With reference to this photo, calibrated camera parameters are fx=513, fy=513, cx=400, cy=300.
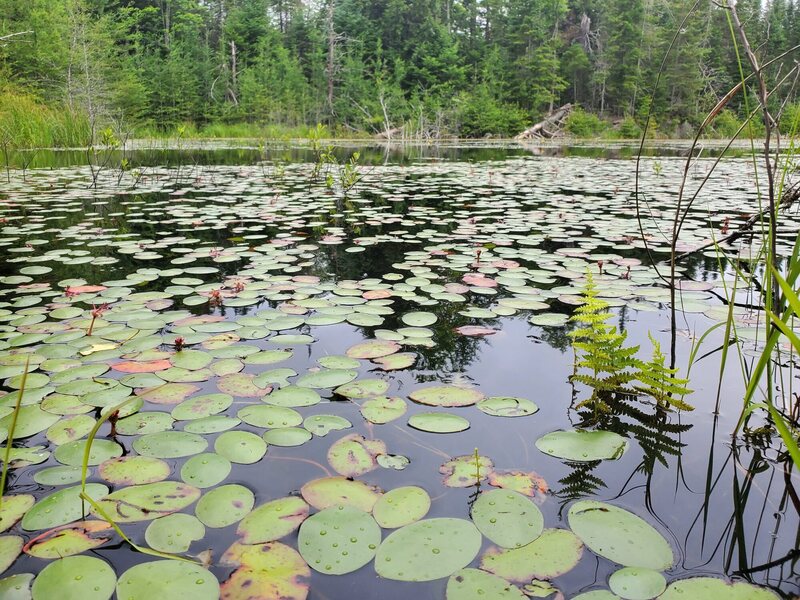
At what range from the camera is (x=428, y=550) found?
2.94 ft

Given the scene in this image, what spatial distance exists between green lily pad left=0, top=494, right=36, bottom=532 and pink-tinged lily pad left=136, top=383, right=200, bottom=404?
0.39 meters

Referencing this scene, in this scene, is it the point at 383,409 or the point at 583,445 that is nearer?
the point at 583,445

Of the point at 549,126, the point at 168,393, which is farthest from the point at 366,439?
the point at 549,126

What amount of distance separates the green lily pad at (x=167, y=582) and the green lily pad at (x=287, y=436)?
0.39m

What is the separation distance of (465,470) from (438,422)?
0.20 metres

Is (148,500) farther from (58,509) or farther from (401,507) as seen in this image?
(401,507)

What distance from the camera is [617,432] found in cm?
133

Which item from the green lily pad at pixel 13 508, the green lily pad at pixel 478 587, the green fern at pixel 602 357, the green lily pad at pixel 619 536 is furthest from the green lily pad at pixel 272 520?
the green fern at pixel 602 357

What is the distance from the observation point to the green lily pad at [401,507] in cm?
98

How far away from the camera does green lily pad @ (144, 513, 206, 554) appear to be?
91cm

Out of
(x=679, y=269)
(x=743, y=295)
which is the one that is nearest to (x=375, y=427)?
(x=743, y=295)

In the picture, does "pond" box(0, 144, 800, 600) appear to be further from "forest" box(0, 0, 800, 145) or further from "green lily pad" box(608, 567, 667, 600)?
"forest" box(0, 0, 800, 145)

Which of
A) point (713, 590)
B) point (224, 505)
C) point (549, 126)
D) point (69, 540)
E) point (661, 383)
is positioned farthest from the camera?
point (549, 126)

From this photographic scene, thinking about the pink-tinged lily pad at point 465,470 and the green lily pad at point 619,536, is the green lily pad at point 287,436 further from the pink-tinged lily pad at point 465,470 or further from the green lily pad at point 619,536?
the green lily pad at point 619,536
